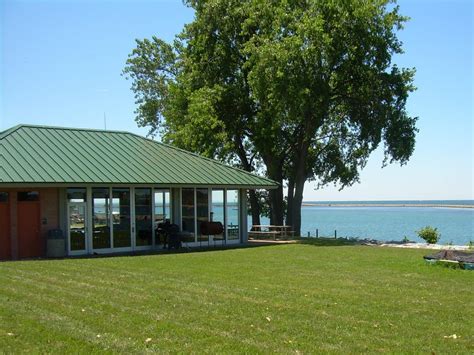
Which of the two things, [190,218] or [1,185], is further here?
[190,218]

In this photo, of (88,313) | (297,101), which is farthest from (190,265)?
(297,101)

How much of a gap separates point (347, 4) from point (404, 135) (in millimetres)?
7637

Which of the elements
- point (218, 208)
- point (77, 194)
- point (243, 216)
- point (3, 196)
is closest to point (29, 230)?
point (3, 196)

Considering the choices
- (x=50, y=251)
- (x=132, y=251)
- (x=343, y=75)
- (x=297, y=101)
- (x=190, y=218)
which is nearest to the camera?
(x=50, y=251)

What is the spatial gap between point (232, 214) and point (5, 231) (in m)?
10.3

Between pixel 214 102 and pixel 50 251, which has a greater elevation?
pixel 214 102

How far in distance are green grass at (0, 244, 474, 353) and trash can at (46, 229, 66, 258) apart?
15.4ft

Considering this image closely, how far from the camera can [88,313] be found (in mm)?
9375

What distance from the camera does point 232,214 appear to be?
27.9m

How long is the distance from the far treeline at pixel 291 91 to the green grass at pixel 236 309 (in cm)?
1548

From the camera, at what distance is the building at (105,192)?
835 inches

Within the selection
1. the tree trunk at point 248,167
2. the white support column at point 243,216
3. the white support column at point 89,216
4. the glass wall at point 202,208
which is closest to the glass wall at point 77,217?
the white support column at point 89,216

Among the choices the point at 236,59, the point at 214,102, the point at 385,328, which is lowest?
the point at 385,328

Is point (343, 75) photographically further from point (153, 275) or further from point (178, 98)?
point (153, 275)
